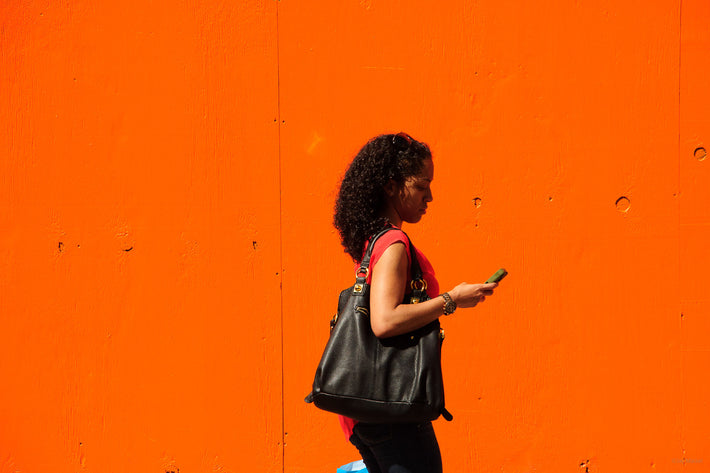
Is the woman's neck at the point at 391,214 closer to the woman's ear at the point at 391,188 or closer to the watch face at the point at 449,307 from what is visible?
the woman's ear at the point at 391,188

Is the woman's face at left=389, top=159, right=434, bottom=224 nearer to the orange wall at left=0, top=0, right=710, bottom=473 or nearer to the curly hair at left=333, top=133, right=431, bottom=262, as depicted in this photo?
the curly hair at left=333, top=133, right=431, bottom=262

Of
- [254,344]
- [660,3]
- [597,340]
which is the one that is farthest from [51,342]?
[660,3]

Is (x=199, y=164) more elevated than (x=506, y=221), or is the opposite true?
(x=199, y=164)

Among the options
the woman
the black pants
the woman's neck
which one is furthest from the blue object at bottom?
the woman's neck

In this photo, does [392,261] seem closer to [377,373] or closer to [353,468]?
[377,373]

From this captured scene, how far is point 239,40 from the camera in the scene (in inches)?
134

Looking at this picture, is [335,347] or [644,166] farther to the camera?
[644,166]

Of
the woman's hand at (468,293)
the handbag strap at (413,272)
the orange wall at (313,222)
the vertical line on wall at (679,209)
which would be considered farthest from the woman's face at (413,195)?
the vertical line on wall at (679,209)

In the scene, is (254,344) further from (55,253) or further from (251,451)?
(55,253)

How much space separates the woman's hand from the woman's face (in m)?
0.28

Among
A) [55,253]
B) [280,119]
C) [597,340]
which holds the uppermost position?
[280,119]

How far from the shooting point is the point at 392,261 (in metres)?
1.96

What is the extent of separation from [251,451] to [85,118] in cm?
183

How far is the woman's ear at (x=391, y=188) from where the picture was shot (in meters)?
2.19
